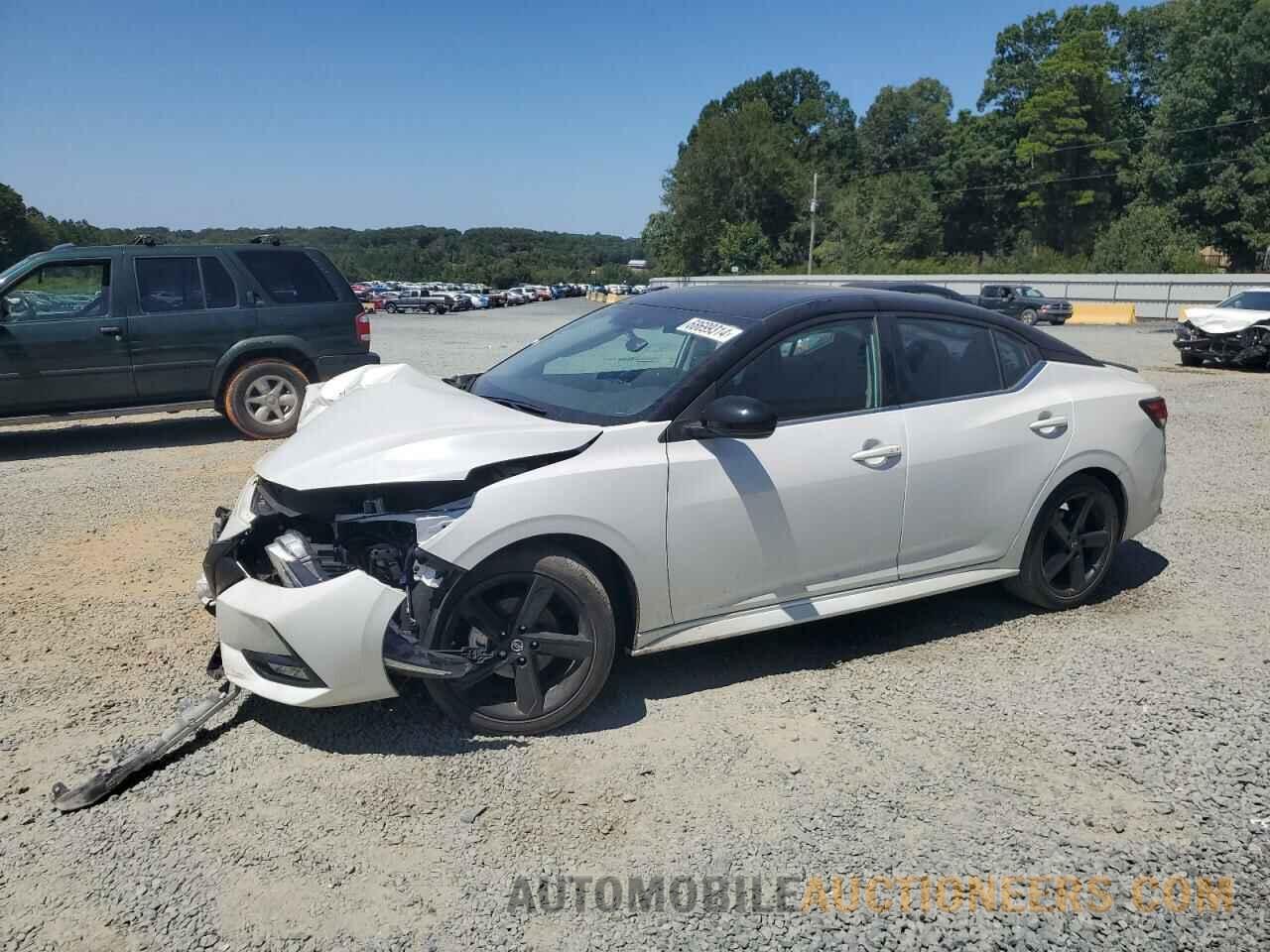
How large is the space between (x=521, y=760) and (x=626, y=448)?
123cm

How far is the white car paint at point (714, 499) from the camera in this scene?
131 inches

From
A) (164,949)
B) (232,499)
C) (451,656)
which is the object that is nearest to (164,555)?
(232,499)

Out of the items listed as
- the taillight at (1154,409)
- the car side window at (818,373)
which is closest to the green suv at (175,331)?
the car side window at (818,373)

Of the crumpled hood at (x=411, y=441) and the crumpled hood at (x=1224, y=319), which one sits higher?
the crumpled hood at (x=411, y=441)

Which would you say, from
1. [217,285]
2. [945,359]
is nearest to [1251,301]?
[945,359]

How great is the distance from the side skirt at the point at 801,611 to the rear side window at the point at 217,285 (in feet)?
24.0

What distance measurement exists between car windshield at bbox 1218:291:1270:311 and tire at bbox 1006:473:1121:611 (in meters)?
15.3

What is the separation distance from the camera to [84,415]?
29.0ft

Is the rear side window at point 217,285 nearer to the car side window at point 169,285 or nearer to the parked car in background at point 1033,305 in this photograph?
the car side window at point 169,285

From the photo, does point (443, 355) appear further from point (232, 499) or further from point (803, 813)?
point (803, 813)

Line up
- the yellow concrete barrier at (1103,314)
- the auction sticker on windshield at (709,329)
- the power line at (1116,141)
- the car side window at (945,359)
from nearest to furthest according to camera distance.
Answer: the auction sticker on windshield at (709,329) → the car side window at (945,359) → the yellow concrete barrier at (1103,314) → the power line at (1116,141)

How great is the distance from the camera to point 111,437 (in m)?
9.98

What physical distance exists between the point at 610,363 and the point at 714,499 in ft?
3.53

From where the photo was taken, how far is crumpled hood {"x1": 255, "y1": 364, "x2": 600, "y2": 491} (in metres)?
3.43
